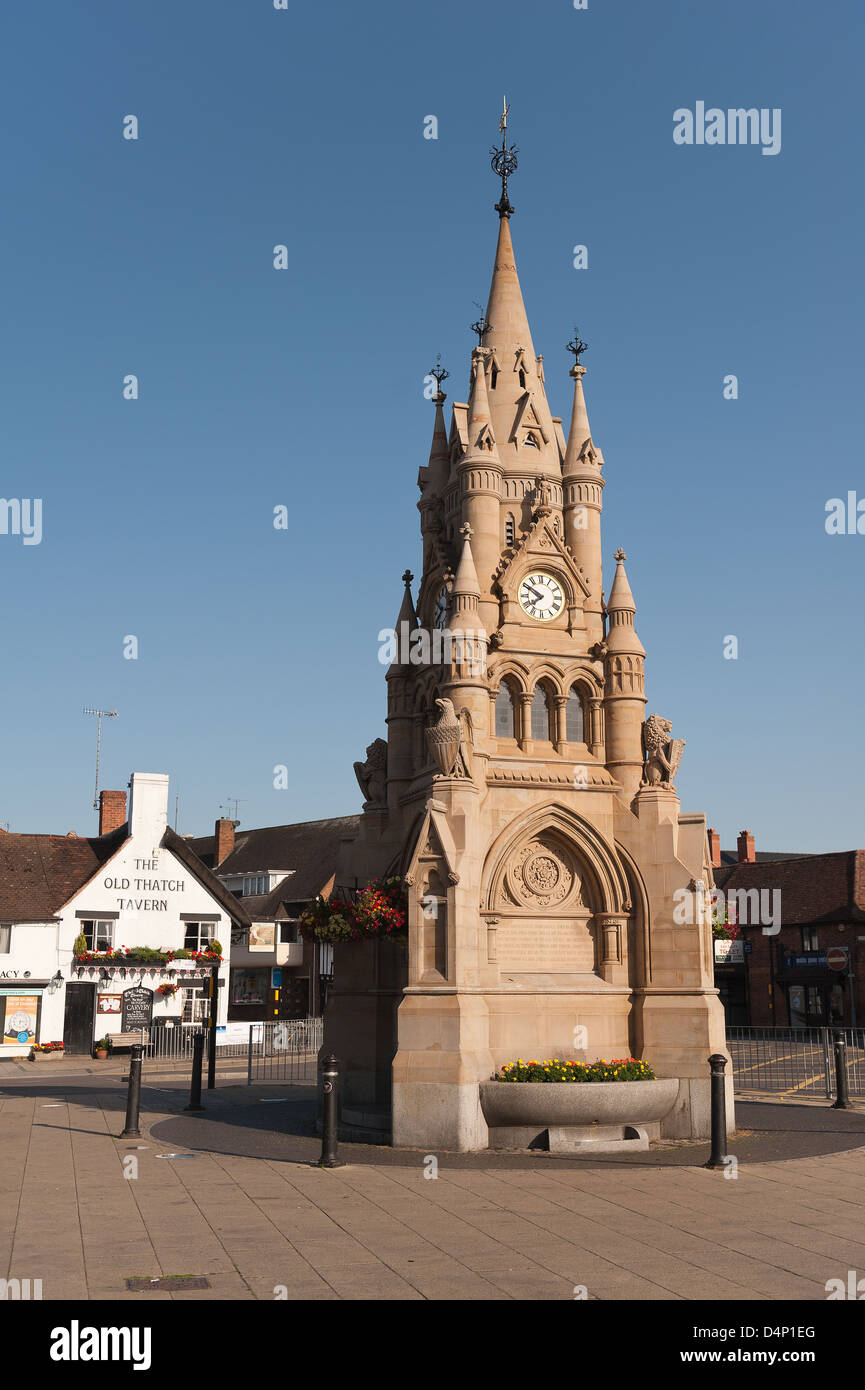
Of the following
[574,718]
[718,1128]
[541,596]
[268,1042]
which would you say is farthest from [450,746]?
[268,1042]

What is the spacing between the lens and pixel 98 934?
153 feet

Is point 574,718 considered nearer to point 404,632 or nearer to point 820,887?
point 404,632

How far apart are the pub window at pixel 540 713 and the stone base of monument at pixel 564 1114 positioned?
669 cm

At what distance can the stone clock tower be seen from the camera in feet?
65.7

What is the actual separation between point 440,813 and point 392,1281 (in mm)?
10503

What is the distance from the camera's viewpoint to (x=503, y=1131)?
63.4 ft

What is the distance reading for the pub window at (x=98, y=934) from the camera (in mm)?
45969

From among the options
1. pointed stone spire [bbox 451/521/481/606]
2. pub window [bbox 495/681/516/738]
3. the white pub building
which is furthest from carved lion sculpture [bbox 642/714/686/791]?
the white pub building

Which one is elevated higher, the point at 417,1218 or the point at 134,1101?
the point at 134,1101

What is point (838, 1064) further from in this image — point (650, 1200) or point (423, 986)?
point (650, 1200)

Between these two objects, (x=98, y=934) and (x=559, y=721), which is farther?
(x=98, y=934)

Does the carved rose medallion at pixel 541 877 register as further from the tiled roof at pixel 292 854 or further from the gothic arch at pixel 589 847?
the tiled roof at pixel 292 854

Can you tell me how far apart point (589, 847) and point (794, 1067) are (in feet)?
58.8

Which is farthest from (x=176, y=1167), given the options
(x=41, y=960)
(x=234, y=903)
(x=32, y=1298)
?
(x=234, y=903)
